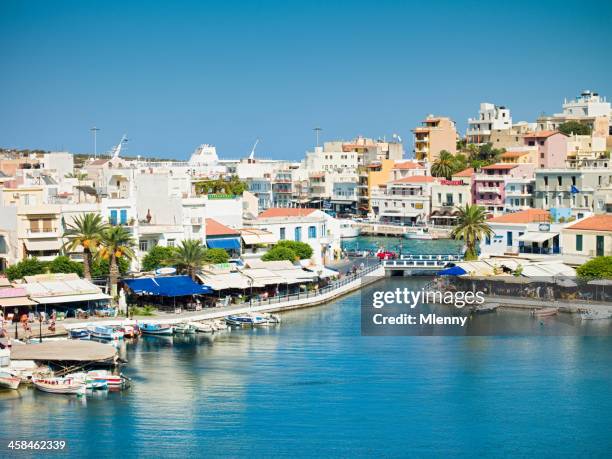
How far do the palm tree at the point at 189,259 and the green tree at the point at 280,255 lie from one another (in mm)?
5484

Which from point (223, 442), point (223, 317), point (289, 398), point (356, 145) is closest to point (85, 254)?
point (223, 317)

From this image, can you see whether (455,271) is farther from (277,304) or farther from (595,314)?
(277,304)

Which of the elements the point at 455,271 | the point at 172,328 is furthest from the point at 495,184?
the point at 172,328

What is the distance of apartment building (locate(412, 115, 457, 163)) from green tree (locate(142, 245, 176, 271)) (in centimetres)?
5521

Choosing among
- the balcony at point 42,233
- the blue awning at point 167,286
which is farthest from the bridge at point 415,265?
the balcony at point 42,233

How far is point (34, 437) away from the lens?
1069 inches

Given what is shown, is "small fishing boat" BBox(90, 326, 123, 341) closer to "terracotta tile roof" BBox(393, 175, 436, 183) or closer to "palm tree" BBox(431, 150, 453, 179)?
"terracotta tile roof" BBox(393, 175, 436, 183)

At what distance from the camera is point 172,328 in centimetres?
3903

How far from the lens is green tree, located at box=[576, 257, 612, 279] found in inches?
1732

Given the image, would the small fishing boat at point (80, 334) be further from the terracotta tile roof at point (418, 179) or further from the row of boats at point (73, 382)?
the terracotta tile roof at point (418, 179)

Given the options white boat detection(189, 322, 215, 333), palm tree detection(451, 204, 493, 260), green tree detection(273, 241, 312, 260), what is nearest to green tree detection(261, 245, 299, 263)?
green tree detection(273, 241, 312, 260)

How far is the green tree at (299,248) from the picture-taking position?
50.9 meters

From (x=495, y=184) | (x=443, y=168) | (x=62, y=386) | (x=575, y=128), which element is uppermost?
(x=575, y=128)

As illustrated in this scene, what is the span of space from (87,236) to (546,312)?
16.4 meters
